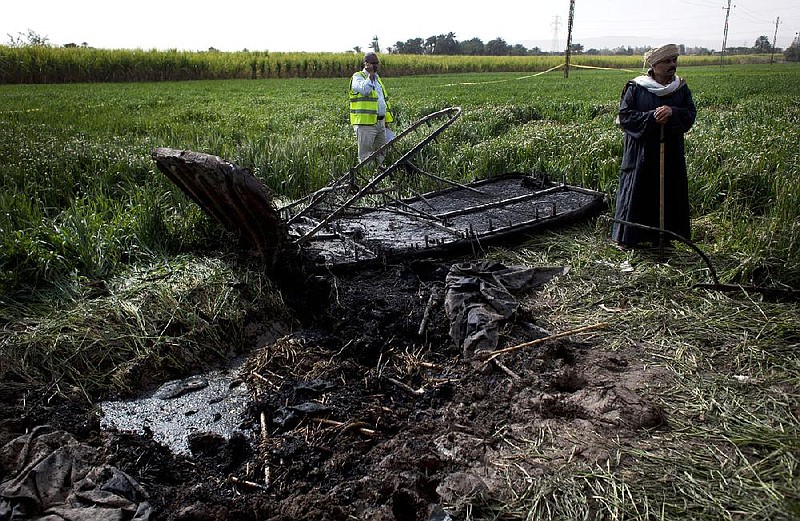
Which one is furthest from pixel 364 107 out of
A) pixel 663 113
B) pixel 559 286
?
pixel 559 286

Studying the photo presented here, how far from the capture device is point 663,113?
4.94 meters

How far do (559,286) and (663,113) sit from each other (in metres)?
1.69

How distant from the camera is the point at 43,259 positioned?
5020mm

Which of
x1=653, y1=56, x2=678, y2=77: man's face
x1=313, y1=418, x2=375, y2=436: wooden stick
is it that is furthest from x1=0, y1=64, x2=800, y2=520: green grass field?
x1=653, y1=56, x2=678, y2=77: man's face

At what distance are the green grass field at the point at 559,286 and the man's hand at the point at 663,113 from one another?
1224 millimetres

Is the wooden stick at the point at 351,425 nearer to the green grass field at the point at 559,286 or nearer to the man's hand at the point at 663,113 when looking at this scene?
the green grass field at the point at 559,286

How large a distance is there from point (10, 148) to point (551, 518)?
8870 mm

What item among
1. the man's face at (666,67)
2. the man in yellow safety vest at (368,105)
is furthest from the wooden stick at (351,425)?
the man in yellow safety vest at (368,105)

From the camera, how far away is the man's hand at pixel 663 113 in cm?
493

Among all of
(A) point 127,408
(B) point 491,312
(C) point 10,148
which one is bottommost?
(A) point 127,408

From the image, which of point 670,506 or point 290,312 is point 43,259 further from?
point 670,506

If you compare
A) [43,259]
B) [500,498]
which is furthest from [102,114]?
[500,498]

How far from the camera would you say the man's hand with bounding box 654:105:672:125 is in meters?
4.93

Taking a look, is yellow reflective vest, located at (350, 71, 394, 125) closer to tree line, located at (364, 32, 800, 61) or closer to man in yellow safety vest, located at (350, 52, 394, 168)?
man in yellow safety vest, located at (350, 52, 394, 168)
